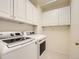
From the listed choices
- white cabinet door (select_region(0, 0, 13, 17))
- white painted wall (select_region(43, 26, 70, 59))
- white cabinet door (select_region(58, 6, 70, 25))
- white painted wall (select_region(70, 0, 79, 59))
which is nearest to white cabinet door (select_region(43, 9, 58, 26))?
white cabinet door (select_region(58, 6, 70, 25))

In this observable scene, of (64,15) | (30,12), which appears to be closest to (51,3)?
(64,15)

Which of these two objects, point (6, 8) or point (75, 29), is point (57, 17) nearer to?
point (75, 29)

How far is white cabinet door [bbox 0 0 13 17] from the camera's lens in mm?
915

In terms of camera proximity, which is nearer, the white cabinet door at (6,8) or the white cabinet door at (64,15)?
the white cabinet door at (6,8)

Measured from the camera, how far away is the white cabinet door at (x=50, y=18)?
2266mm

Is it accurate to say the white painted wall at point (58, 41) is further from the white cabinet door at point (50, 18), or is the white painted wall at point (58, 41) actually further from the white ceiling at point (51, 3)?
the white ceiling at point (51, 3)

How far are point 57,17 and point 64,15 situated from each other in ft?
0.74

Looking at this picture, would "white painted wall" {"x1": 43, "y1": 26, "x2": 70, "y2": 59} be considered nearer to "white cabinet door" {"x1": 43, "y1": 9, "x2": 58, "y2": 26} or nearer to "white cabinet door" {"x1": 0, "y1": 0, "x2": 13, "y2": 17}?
"white cabinet door" {"x1": 43, "y1": 9, "x2": 58, "y2": 26}

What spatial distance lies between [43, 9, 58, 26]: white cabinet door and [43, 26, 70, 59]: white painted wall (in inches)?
9.7

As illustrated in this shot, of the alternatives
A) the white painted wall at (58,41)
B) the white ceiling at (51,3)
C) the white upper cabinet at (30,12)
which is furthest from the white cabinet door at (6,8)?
the white painted wall at (58,41)

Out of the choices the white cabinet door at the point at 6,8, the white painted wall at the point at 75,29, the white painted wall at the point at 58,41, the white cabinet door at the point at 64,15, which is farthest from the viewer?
the white painted wall at the point at 58,41

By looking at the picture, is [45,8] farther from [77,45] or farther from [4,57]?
[4,57]

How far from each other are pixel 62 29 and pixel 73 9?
2.70ft

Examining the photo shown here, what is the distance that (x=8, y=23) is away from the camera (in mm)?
1350
